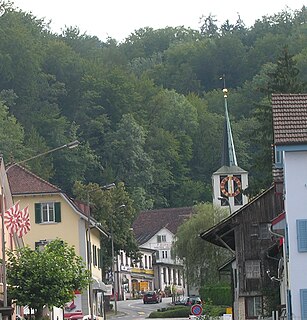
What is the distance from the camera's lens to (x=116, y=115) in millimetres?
154000

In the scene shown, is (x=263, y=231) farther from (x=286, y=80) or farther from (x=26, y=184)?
(x=26, y=184)

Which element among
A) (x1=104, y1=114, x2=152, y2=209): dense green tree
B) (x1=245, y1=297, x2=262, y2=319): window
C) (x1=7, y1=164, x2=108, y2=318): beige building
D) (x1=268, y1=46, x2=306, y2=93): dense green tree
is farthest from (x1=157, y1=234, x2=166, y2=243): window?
(x1=245, y1=297, x2=262, y2=319): window

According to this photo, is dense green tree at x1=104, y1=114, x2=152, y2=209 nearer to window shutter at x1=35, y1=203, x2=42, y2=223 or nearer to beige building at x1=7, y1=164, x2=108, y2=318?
beige building at x1=7, y1=164, x2=108, y2=318

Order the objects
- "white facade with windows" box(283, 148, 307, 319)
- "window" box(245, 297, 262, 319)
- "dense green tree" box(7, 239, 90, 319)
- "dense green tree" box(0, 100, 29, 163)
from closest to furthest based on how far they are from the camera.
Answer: "white facade with windows" box(283, 148, 307, 319) → "dense green tree" box(7, 239, 90, 319) → "window" box(245, 297, 262, 319) → "dense green tree" box(0, 100, 29, 163)

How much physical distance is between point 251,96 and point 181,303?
7923cm

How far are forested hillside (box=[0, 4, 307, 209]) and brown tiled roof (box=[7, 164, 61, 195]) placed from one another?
50208 millimetres

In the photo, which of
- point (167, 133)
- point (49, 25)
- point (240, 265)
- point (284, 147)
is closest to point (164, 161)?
point (167, 133)

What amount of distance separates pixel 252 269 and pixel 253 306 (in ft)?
4.97

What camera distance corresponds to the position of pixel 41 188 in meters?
74.2

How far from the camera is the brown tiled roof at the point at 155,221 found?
483ft

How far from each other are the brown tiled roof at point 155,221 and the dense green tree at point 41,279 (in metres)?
97.5

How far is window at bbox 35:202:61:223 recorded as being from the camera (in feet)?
244

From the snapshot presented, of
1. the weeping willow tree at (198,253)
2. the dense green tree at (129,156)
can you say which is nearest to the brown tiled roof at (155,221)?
the dense green tree at (129,156)

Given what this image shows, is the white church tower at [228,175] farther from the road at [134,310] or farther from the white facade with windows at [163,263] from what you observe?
the road at [134,310]
